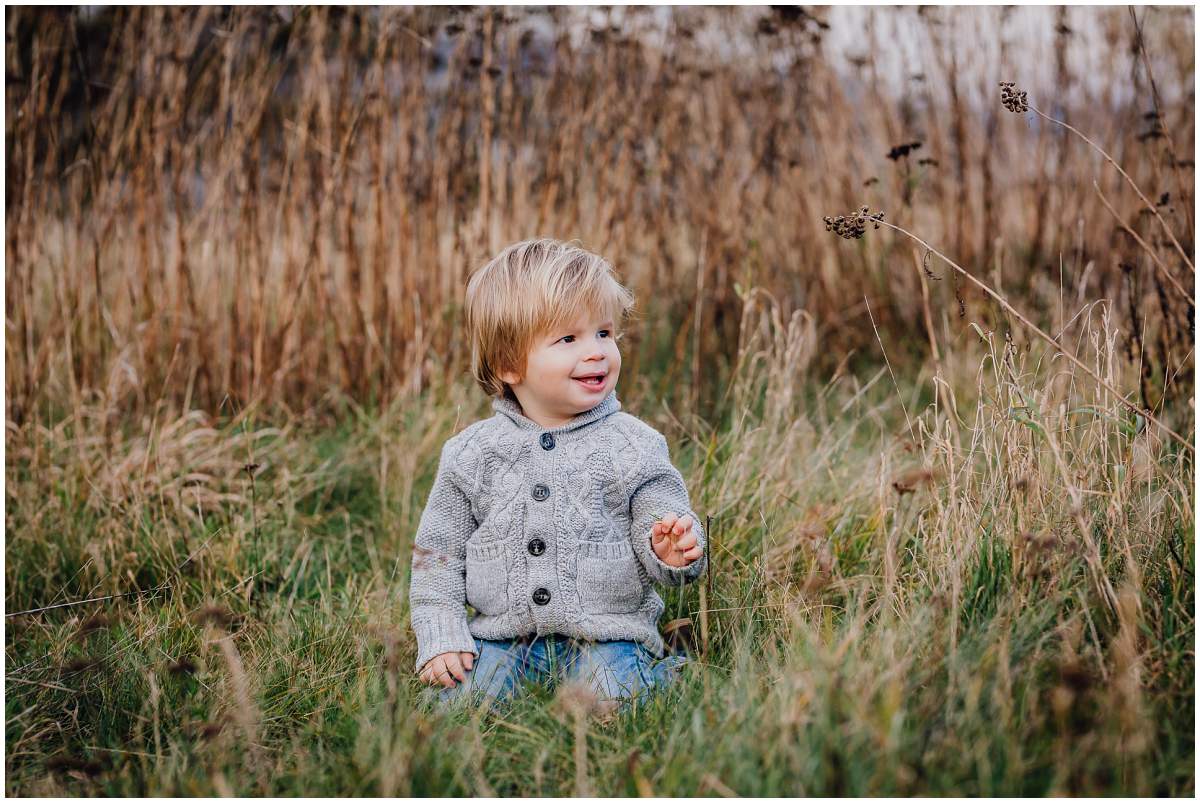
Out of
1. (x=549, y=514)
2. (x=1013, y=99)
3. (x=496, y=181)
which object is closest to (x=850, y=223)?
(x=1013, y=99)

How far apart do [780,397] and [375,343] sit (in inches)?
54.7

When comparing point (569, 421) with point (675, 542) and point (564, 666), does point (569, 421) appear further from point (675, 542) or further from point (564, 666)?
point (564, 666)

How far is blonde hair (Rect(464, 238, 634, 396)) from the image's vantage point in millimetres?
1970

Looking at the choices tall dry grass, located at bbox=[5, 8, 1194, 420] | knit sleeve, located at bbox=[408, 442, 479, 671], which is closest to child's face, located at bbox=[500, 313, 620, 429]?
knit sleeve, located at bbox=[408, 442, 479, 671]

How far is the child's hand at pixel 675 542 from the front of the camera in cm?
183

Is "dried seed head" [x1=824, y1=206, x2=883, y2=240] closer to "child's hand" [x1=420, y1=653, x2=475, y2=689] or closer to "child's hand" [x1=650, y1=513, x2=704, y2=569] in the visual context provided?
"child's hand" [x1=650, y1=513, x2=704, y2=569]

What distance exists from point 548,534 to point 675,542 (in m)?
0.27

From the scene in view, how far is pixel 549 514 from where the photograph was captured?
1.99 metres

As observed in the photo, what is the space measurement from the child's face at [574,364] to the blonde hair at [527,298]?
0.02 metres

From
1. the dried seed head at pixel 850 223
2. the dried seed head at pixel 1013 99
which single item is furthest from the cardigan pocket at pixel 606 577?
the dried seed head at pixel 1013 99

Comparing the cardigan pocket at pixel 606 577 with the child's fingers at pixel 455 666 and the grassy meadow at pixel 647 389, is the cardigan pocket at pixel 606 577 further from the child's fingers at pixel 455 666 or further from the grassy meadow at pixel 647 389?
the child's fingers at pixel 455 666

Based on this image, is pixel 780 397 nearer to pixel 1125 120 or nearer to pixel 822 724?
pixel 822 724

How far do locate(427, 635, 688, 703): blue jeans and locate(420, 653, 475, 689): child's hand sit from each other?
1cm

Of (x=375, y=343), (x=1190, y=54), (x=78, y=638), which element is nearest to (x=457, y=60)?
(x=375, y=343)
